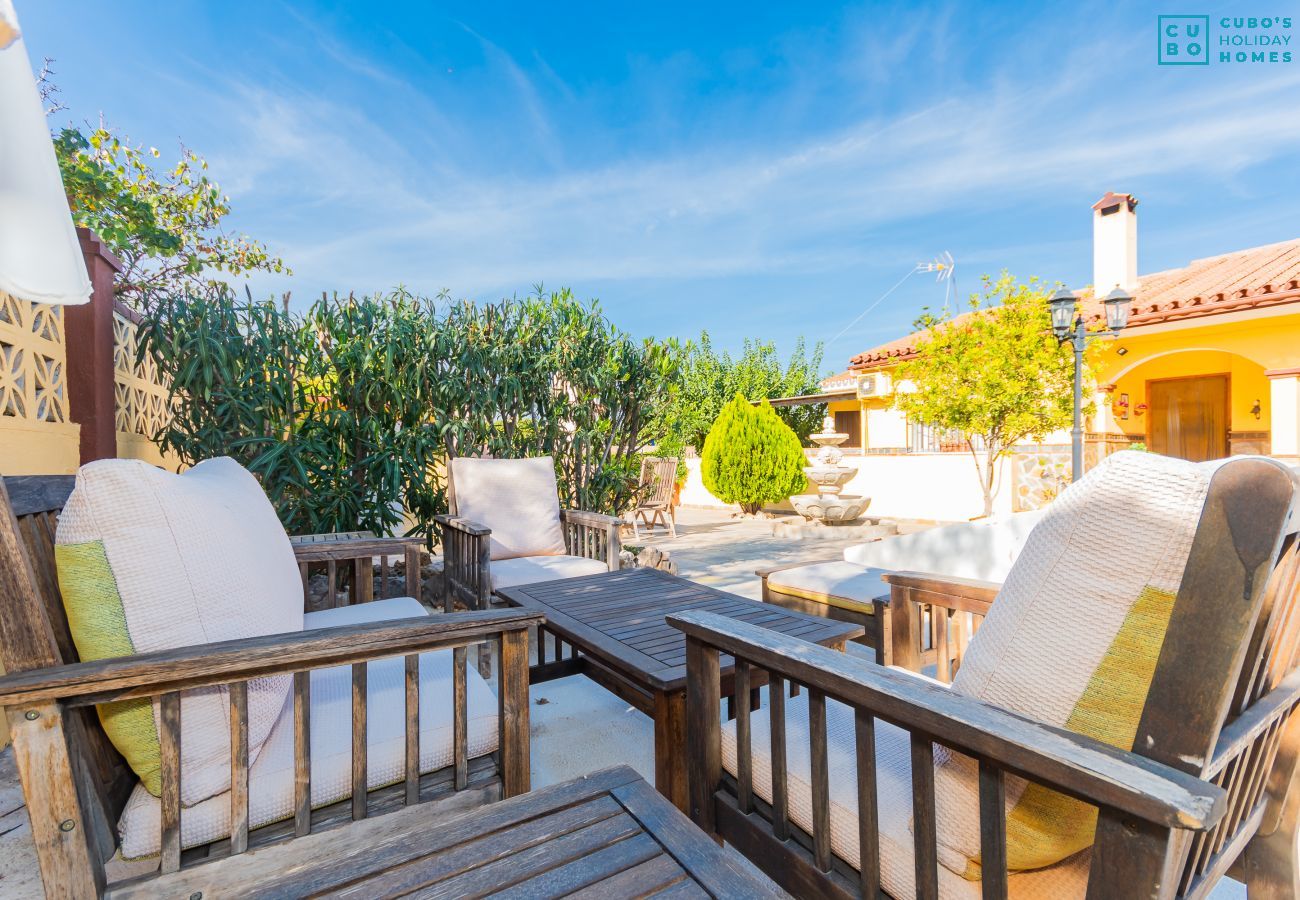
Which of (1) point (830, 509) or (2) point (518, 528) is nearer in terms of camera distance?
(2) point (518, 528)

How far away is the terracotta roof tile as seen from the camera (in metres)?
6.90

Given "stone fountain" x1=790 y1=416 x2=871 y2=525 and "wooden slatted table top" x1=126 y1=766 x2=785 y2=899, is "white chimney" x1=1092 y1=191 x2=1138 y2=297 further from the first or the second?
"wooden slatted table top" x1=126 y1=766 x2=785 y2=899

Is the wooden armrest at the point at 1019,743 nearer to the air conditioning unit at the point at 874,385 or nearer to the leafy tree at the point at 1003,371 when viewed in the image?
the leafy tree at the point at 1003,371

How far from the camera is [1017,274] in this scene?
7.18m

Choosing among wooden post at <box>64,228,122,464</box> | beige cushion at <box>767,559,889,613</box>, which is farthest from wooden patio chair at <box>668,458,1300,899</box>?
wooden post at <box>64,228,122,464</box>

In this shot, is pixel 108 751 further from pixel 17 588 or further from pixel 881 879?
pixel 881 879

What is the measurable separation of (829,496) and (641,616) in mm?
6799

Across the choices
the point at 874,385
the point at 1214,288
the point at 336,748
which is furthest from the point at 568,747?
the point at 1214,288

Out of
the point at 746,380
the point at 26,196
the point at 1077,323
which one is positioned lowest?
the point at 26,196

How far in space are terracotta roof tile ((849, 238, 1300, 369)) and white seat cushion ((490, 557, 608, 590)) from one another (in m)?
8.73

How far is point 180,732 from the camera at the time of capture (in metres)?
0.96

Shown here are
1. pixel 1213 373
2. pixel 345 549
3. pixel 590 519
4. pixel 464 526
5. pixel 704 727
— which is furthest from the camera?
pixel 1213 373

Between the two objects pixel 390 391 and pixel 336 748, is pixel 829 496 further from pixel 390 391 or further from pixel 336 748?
pixel 336 748

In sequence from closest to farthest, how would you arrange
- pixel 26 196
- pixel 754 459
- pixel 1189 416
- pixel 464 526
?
1. pixel 26 196
2. pixel 464 526
3. pixel 1189 416
4. pixel 754 459
